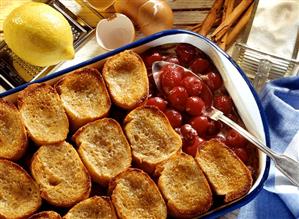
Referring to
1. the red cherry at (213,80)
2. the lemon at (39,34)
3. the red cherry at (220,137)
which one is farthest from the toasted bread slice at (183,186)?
the lemon at (39,34)

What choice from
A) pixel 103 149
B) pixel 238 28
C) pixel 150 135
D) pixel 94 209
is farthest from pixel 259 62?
pixel 94 209

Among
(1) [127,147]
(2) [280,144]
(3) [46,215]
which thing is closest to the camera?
(3) [46,215]

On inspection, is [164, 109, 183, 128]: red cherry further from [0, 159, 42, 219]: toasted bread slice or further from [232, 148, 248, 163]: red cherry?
[0, 159, 42, 219]: toasted bread slice

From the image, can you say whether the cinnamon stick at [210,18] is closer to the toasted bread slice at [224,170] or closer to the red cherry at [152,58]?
the red cherry at [152,58]

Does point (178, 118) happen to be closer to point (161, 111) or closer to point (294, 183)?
point (161, 111)

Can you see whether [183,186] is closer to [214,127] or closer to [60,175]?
[214,127]

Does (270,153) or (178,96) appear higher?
(178,96)

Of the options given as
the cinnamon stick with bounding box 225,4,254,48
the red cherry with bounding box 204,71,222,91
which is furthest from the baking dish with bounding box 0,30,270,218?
the cinnamon stick with bounding box 225,4,254,48
